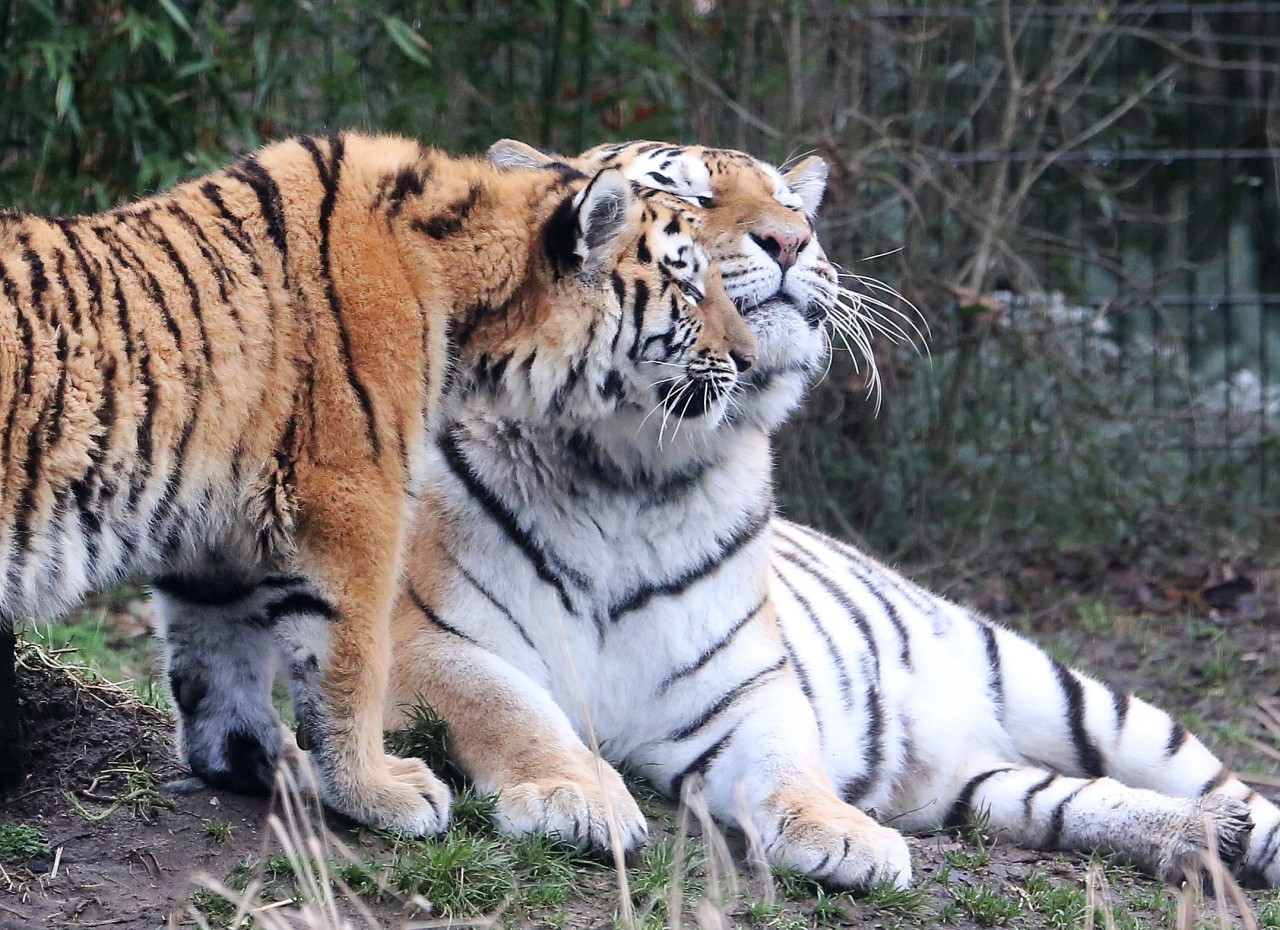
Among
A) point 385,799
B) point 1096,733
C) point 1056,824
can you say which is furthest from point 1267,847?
point 385,799

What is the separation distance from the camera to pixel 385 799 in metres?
→ 2.85

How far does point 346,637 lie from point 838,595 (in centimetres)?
186

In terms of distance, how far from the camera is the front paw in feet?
9.24

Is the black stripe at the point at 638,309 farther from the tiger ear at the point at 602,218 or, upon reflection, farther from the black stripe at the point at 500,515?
the black stripe at the point at 500,515

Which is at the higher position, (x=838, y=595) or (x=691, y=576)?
(x=691, y=576)

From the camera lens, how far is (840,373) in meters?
6.49

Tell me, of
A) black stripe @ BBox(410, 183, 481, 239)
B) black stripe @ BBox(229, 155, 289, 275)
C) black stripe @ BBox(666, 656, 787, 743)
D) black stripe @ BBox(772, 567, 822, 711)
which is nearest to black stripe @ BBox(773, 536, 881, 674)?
black stripe @ BBox(772, 567, 822, 711)

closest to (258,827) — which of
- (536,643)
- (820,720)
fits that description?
(536,643)

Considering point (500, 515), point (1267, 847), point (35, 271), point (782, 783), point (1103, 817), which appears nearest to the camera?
point (35, 271)

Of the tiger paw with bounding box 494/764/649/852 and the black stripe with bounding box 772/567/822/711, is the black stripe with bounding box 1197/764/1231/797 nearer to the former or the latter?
the black stripe with bounding box 772/567/822/711

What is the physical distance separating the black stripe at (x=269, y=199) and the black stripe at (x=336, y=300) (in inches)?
2.7

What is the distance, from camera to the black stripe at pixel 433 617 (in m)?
3.33

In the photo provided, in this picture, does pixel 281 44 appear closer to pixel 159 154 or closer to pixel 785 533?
pixel 159 154

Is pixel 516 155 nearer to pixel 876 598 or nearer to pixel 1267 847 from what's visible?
pixel 876 598
